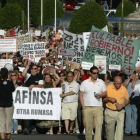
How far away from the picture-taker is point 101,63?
19.4m

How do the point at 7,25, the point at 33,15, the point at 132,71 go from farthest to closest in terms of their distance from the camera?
the point at 33,15, the point at 7,25, the point at 132,71

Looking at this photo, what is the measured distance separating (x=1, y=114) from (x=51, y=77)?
2192mm

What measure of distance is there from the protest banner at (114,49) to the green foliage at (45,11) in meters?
39.8

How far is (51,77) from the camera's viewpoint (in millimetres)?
18188

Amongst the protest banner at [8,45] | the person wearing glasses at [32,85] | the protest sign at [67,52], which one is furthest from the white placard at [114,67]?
the protest banner at [8,45]

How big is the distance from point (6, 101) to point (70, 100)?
6.84ft

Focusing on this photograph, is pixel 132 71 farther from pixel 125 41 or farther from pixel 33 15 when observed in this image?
pixel 33 15

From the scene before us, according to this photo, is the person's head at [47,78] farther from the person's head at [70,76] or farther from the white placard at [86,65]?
the white placard at [86,65]

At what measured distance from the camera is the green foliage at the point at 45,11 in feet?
200

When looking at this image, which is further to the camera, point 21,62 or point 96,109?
point 21,62

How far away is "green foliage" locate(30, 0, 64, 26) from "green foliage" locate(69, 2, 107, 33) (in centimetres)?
1267

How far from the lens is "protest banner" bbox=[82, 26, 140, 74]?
19.6 m

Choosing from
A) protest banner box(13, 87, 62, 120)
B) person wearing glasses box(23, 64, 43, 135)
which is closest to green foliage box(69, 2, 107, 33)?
person wearing glasses box(23, 64, 43, 135)

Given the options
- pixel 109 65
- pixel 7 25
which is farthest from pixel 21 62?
→ pixel 7 25
